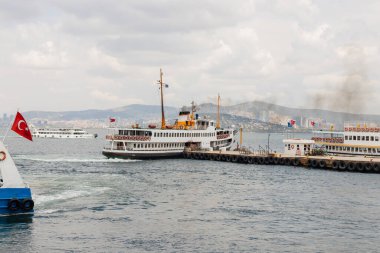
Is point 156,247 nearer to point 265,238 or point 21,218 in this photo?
point 265,238

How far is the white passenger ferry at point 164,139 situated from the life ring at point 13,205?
53.1m

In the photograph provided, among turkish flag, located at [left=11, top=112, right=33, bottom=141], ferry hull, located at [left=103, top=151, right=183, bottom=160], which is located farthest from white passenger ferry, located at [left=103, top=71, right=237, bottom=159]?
turkish flag, located at [left=11, top=112, right=33, bottom=141]

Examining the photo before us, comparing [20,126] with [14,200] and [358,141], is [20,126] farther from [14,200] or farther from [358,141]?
[358,141]

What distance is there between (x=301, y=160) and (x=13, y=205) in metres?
57.1

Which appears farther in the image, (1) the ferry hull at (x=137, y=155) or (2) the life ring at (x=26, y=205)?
(1) the ferry hull at (x=137, y=155)

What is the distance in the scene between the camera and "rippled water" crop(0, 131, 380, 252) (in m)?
35.2

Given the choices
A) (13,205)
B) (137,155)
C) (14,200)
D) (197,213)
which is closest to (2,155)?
(14,200)

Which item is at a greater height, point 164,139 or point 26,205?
point 164,139

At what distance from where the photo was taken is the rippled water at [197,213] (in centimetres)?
3519

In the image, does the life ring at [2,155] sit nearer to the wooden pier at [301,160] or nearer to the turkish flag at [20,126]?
the turkish flag at [20,126]

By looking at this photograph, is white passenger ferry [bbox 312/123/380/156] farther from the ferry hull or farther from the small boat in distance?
the small boat in distance

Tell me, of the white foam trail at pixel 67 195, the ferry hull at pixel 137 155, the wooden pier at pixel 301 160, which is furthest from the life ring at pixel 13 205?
the wooden pier at pixel 301 160

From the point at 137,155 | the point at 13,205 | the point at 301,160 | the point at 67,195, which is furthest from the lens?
the point at 137,155

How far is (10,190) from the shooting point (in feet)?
128
